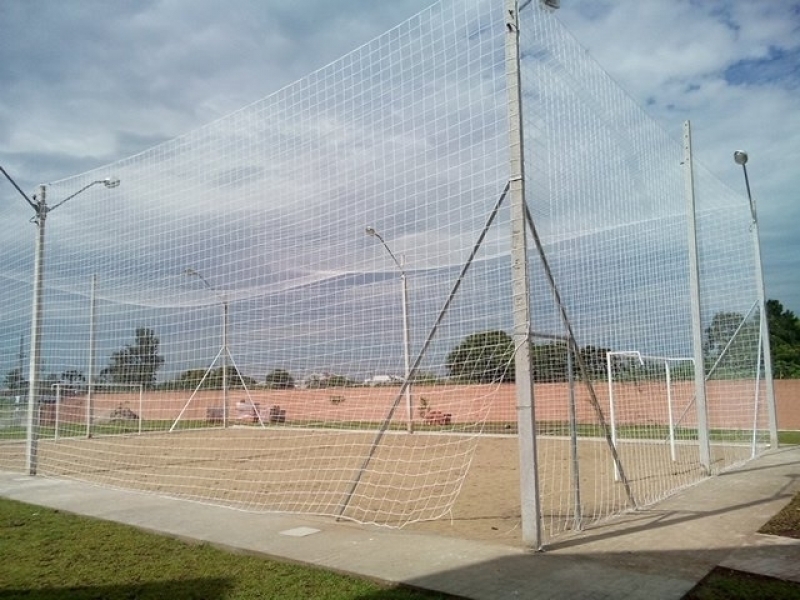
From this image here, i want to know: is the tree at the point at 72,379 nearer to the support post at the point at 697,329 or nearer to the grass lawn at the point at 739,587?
the support post at the point at 697,329

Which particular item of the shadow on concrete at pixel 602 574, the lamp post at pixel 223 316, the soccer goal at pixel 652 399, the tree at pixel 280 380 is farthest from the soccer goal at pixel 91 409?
the shadow on concrete at pixel 602 574

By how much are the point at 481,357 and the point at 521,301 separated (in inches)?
73.4

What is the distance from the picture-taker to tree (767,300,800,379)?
22.7 metres

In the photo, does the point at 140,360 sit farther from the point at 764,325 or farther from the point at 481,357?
the point at 764,325

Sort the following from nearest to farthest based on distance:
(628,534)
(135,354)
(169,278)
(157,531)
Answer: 1. (628,534)
2. (157,531)
3. (169,278)
4. (135,354)

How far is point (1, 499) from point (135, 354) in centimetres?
286

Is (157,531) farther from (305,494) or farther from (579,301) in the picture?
(579,301)

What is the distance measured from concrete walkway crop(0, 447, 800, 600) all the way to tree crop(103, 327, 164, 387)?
8.48 ft

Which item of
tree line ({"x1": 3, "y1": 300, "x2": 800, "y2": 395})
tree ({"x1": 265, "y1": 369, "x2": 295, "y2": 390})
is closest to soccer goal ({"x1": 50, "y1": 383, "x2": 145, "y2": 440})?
tree line ({"x1": 3, "y1": 300, "x2": 800, "y2": 395})

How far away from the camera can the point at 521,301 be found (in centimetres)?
598

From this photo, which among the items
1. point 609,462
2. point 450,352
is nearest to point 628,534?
point 450,352

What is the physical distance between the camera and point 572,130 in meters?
7.29

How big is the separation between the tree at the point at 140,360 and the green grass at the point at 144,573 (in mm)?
3862

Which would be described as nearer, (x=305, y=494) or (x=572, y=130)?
(x=572, y=130)
